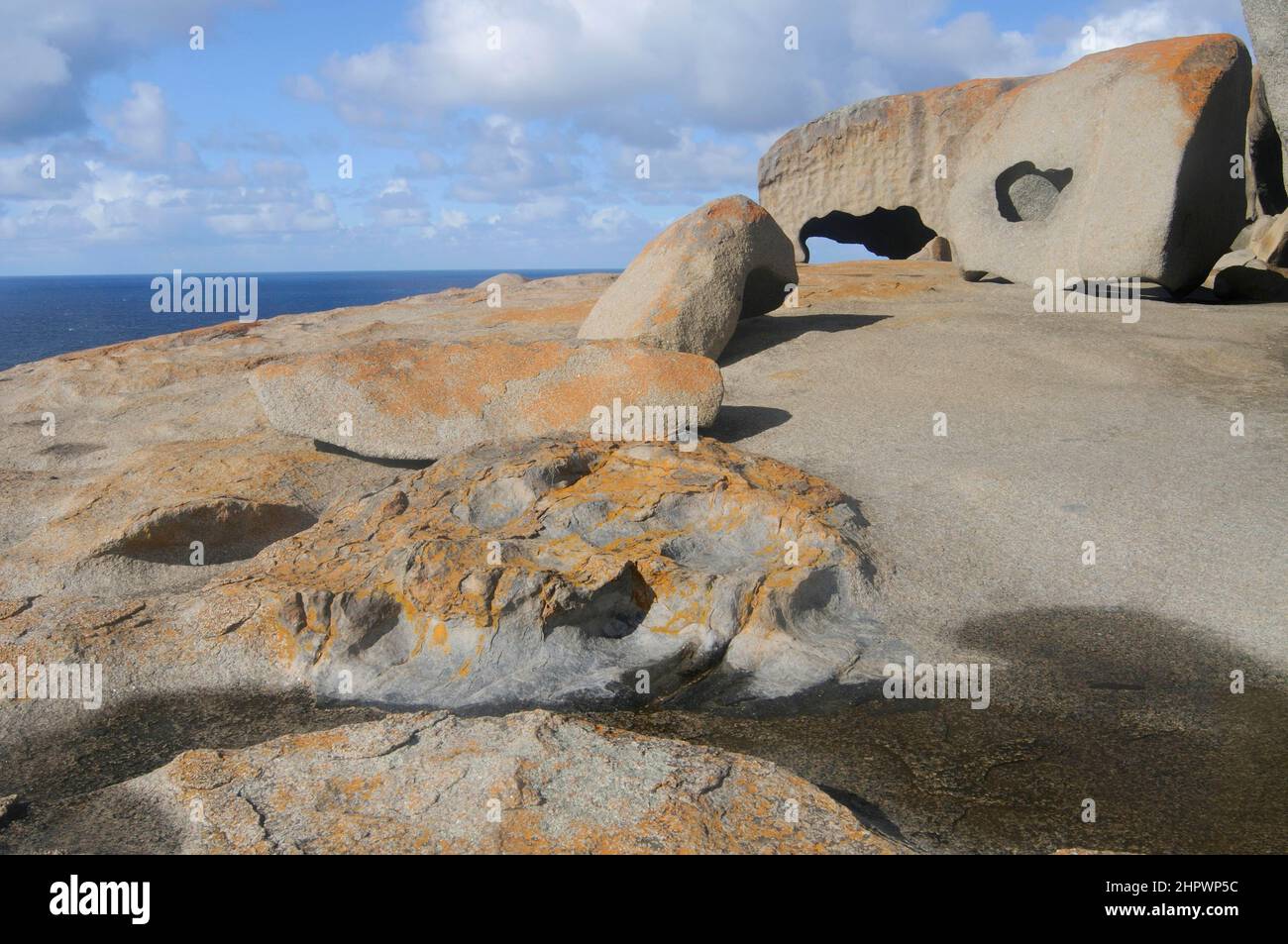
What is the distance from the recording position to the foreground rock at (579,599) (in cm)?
407

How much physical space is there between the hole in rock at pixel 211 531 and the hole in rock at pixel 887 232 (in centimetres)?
1388

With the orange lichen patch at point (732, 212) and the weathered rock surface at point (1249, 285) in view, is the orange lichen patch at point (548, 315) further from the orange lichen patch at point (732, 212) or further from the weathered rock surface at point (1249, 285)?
the weathered rock surface at point (1249, 285)

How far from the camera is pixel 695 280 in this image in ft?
25.7

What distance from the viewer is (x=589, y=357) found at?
21.9ft

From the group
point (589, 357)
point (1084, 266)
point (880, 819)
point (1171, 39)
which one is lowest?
point (880, 819)

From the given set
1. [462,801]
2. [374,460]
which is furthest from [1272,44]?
[462,801]

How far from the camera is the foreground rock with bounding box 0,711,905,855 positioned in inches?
107

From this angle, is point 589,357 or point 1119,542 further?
point 589,357

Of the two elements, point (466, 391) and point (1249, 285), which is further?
point (1249, 285)

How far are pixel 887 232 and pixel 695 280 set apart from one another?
1209 cm

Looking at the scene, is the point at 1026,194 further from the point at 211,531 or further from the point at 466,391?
the point at 211,531

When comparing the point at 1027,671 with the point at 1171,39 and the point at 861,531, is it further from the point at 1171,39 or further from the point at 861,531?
the point at 1171,39

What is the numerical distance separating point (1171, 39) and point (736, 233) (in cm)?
506
